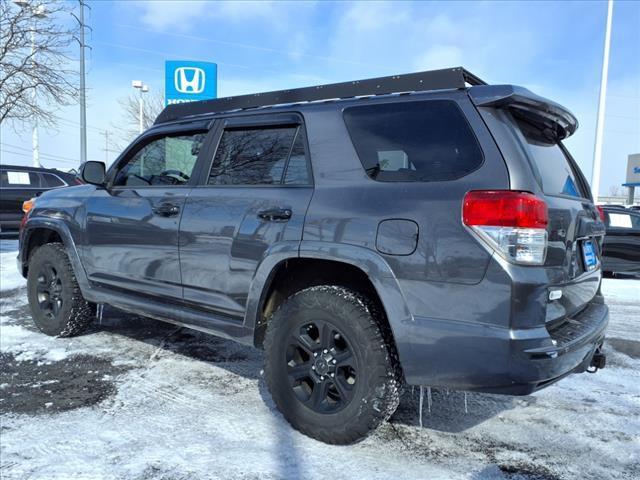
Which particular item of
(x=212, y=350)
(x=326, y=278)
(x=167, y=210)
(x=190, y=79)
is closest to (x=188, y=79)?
(x=190, y=79)

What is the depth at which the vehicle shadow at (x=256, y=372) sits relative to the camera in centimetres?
297

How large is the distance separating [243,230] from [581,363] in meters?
1.96

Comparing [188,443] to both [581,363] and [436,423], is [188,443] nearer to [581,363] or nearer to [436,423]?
[436,423]

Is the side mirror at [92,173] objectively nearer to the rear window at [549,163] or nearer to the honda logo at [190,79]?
the rear window at [549,163]

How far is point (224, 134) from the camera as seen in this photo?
10.9 ft

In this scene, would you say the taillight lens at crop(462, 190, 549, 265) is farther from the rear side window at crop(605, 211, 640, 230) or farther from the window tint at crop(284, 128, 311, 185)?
the rear side window at crop(605, 211, 640, 230)

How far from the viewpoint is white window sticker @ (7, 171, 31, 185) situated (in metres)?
11.1

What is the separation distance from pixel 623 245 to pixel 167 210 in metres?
8.50

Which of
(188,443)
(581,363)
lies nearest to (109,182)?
(188,443)

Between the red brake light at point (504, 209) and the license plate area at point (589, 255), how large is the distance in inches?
25.8

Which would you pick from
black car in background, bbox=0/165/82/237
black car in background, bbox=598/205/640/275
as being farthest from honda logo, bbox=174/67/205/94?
Answer: black car in background, bbox=598/205/640/275

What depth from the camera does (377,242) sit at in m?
2.39

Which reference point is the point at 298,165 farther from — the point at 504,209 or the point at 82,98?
the point at 82,98

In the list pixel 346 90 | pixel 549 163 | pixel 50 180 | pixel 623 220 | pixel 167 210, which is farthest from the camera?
pixel 50 180
